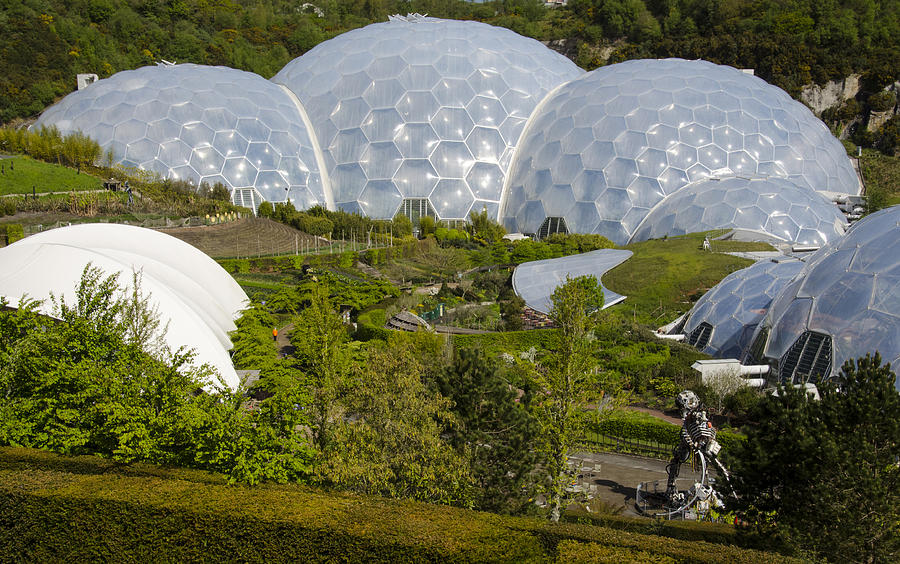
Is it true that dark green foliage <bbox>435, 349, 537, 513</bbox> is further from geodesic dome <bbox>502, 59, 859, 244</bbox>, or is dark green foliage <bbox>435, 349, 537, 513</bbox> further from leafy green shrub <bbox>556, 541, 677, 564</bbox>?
geodesic dome <bbox>502, 59, 859, 244</bbox>

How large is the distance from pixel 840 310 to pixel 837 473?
376 inches

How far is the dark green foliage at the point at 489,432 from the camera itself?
1138 cm

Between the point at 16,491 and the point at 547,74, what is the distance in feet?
Result: 138

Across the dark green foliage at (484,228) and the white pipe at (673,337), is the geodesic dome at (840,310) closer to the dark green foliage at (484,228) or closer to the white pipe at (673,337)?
the white pipe at (673,337)

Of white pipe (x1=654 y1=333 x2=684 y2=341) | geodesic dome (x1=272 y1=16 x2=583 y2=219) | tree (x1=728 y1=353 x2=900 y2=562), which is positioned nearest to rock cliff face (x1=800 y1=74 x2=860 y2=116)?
geodesic dome (x1=272 y1=16 x2=583 y2=219)

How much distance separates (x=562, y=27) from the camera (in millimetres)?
87750

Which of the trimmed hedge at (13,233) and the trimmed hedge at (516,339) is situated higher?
the trimmed hedge at (13,233)

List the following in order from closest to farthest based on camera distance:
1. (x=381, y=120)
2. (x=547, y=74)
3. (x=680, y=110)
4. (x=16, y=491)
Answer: (x=16, y=491) < (x=680, y=110) < (x=381, y=120) < (x=547, y=74)

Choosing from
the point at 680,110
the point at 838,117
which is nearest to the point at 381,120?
the point at 680,110

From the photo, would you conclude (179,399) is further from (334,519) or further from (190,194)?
(190,194)

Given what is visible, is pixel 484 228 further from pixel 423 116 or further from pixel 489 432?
pixel 489 432

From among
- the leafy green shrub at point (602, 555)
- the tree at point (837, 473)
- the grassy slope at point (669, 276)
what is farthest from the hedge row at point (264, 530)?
the grassy slope at point (669, 276)

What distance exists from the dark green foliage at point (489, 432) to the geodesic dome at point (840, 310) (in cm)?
778

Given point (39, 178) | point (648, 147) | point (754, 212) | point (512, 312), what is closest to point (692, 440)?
point (512, 312)
